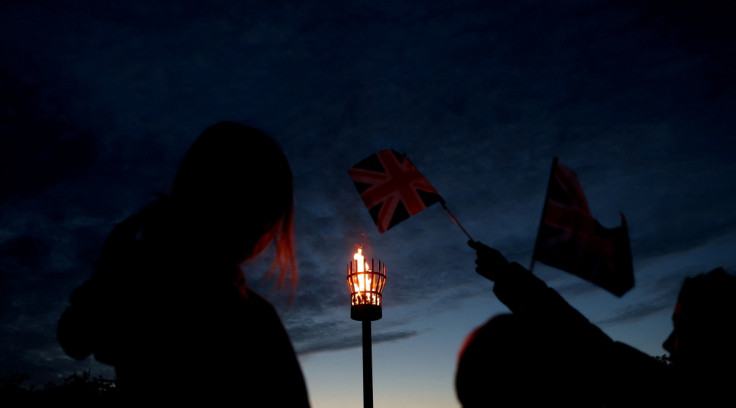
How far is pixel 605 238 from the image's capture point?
4.44 m

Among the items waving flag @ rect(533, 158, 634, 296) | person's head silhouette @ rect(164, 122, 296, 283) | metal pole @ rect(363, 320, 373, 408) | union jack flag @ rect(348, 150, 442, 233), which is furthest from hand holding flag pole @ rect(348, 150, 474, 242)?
metal pole @ rect(363, 320, 373, 408)

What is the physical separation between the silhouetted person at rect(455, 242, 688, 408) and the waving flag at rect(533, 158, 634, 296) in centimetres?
53

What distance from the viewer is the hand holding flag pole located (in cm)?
599

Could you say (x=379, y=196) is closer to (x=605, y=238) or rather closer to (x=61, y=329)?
(x=605, y=238)

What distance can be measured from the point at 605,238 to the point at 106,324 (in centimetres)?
468

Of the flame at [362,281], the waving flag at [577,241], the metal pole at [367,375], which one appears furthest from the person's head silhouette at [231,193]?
the flame at [362,281]

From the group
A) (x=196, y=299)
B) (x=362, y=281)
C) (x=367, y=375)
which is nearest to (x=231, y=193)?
(x=196, y=299)

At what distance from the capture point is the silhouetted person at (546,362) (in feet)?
8.64

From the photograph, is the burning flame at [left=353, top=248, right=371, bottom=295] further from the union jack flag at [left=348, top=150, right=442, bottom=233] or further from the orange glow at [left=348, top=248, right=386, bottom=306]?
the union jack flag at [left=348, top=150, right=442, bottom=233]

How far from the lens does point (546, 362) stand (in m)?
2.69

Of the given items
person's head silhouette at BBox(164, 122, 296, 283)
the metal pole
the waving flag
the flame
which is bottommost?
the metal pole

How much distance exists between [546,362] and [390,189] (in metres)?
3.69

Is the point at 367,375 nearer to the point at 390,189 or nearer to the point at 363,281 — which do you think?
the point at 363,281

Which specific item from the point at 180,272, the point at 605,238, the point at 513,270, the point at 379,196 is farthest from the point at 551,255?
the point at 180,272
